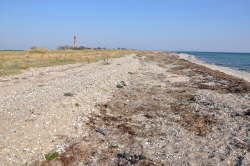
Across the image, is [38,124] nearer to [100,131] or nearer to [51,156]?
[51,156]

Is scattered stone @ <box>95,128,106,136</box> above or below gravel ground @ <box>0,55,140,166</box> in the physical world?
below

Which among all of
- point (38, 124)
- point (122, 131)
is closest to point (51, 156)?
point (38, 124)

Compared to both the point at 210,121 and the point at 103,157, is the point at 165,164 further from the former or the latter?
the point at 210,121

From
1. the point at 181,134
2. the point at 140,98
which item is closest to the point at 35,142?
the point at 181,134

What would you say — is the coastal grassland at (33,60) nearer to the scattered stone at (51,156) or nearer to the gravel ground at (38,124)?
the gravel ground at (38,124)

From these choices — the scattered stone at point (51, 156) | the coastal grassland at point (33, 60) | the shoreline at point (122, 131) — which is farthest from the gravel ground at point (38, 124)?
the coastal grassland at point (33, 60)

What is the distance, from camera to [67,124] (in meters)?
8.72

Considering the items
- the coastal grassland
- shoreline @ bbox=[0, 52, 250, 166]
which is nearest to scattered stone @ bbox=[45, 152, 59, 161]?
shoreline @ bbox=[0, 52, 250, 166]

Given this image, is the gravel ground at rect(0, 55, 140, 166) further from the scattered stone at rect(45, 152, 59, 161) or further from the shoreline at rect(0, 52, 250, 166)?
the scattered stone at rect(45, 152, 59, 161)

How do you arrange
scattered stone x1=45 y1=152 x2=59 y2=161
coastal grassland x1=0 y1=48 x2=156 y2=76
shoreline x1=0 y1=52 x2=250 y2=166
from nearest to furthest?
scattered stone x1=45 y1=152 x2=59 y2=161 < shoreline x1=0 y1=52 x2=250 y2=166 < coastal grassland x1=0 y1=48 x2=156 y2=76

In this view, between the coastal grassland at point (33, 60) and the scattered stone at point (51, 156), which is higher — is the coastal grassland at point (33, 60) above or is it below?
above

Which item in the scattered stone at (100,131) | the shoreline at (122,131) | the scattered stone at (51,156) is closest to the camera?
the scattered stone at (51,156)

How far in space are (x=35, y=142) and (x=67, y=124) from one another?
1700 mm

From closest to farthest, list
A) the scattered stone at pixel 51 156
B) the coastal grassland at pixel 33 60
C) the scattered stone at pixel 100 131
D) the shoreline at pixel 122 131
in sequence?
1. the scattered stone at pixel 51 156
2. the shoreline at pixel 122 131
3. the scattered stone at pixel 100 131
4. the coastal grassland at pixel 33 60
